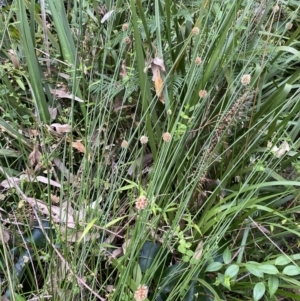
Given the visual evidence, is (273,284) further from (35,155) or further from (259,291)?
(35,155)

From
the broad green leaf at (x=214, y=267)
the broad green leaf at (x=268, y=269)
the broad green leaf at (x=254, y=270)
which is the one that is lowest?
the broad green leaf at (x=214, y=267)

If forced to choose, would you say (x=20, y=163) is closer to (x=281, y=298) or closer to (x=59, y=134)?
(x=59, y=134)

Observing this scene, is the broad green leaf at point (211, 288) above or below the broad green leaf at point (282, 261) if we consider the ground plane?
below

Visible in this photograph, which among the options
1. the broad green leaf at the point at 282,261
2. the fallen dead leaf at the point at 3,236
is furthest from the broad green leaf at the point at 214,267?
the fallen dead leaf at the point at 3,236

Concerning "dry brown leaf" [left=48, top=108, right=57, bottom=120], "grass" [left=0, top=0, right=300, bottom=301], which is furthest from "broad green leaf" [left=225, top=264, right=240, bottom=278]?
"dry brown leaf" [left=48, top=108, right=57, bottom=120]

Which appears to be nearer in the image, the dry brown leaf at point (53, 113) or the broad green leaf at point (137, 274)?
the broad green leaf at point (137, 274)

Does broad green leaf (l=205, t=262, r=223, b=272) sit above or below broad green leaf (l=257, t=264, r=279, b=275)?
below

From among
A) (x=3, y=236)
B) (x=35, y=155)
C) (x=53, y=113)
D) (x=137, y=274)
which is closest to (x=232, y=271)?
(x=137, y=274)

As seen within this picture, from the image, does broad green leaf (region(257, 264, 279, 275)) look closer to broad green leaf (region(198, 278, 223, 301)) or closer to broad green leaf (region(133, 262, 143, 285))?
broad green leaf (region(198, 278, 223, 301))

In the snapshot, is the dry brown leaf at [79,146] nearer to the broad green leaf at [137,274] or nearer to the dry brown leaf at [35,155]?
the dry brown leaf at [35,155]

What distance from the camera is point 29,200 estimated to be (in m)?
0.90

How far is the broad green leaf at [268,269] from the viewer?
0.78 meters

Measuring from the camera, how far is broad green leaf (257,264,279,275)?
779 mm

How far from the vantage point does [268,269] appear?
0.79 meters
